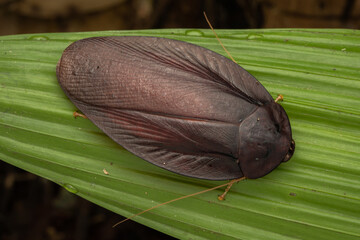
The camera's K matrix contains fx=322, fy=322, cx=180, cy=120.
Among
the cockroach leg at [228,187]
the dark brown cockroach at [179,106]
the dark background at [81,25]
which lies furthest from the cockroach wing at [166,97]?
the dark background at [81,25]

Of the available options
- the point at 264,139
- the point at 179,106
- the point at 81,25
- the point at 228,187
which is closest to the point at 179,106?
the point at 179,106

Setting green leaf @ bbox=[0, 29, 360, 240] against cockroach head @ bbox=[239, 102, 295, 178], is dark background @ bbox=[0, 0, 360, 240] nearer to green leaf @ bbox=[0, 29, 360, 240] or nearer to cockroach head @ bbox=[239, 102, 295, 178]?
green leaf @ bbox=[0, 29, 360, 240]

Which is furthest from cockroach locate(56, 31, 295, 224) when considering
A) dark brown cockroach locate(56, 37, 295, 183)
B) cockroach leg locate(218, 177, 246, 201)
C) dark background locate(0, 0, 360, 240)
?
dark background locate(0, 0, 360, 240)

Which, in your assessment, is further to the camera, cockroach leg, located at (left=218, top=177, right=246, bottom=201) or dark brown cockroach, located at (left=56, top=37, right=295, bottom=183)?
cockroach leg, located at (left=218, top=177, right=246, bottom=201)

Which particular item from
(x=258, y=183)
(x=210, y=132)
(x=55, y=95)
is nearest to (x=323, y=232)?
(x=258, y=183)

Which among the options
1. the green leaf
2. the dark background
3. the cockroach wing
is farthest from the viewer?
the dark background

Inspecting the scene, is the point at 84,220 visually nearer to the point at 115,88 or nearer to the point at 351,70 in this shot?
the point at 115,88
